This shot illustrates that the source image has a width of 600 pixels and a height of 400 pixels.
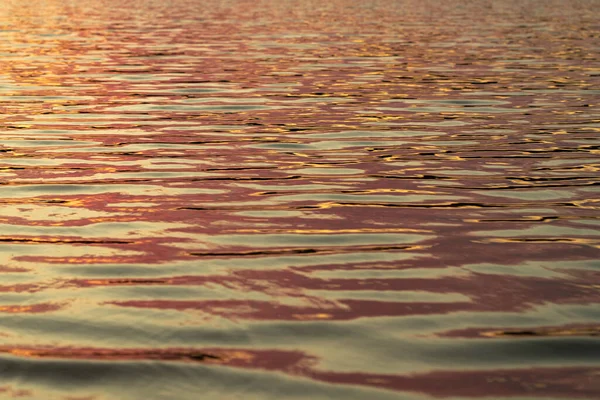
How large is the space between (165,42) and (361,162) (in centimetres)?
2007

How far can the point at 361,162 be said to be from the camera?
10.9 metres

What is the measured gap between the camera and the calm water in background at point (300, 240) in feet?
16.5

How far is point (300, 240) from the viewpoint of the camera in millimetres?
7535

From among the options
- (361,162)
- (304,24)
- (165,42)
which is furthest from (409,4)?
(361,162)

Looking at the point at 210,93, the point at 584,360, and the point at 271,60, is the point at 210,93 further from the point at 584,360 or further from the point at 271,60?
the point at 584,360

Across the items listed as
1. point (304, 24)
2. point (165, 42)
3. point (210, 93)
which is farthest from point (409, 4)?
point (210, 93)

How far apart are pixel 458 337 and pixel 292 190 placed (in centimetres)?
412

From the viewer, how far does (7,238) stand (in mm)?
7559

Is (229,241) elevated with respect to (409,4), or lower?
elevated

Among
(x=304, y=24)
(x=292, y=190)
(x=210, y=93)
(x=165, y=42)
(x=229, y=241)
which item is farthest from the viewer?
(x=304, y=24)

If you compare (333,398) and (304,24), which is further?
(304,24)

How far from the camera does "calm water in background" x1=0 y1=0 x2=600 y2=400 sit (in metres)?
5.02

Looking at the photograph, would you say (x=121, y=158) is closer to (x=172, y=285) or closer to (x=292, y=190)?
(x=292, y=190)

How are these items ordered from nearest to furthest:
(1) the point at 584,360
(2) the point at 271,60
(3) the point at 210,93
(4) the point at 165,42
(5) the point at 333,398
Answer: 1. (5) the point at 333,398
2. (1) the point at 584,360
3. (3) the point at 210,93
4. (2) the point at 271,60
5. (4) the point at 165,42
